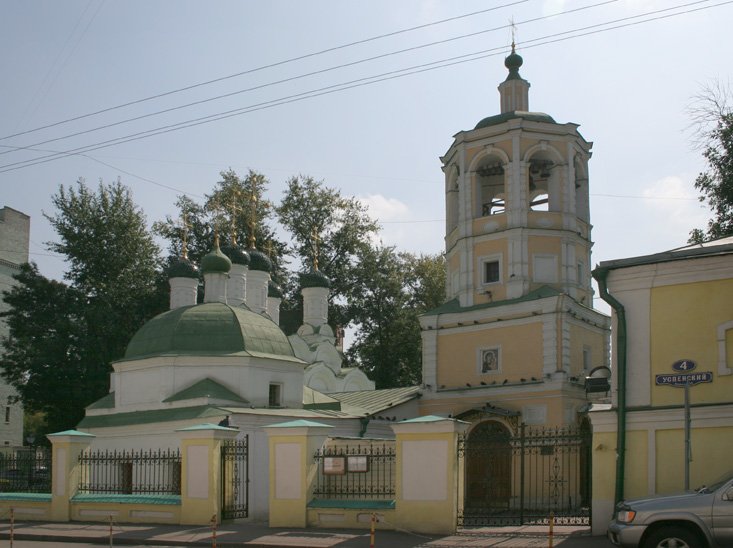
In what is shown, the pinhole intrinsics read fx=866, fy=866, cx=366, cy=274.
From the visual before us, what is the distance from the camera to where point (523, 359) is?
88.5 ft

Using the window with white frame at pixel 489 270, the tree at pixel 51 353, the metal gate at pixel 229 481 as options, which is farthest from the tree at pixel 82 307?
the metal gate at pixel 229 481

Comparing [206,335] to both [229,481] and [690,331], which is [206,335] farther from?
[690,331]

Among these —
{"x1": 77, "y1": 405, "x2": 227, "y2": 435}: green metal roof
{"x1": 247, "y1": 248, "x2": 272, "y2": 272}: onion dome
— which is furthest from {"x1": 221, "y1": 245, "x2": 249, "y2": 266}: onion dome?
{"x1": 77, "y1": 405, "x2": 227, "y2": 435}: green metal roof

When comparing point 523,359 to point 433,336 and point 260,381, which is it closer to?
point 433,336

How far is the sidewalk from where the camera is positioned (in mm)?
13384

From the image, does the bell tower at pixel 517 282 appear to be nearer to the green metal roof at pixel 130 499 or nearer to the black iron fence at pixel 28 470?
the green metal roof at pixel 130 499

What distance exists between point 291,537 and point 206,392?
9.84 metres

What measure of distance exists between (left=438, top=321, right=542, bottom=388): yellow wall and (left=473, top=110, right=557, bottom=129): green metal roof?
265 inches

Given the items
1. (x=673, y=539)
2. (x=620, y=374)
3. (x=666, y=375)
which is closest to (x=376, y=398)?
(x=620, y=374)

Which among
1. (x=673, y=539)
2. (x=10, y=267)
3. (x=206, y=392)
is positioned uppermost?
(x=10, y=267)

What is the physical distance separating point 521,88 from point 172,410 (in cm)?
1585

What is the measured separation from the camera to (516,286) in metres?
27.7

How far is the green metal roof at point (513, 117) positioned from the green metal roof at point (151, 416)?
13.3 metres

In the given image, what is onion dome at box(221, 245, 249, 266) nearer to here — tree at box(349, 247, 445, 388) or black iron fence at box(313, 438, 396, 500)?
tree at box(349, 247, 445, 388)
